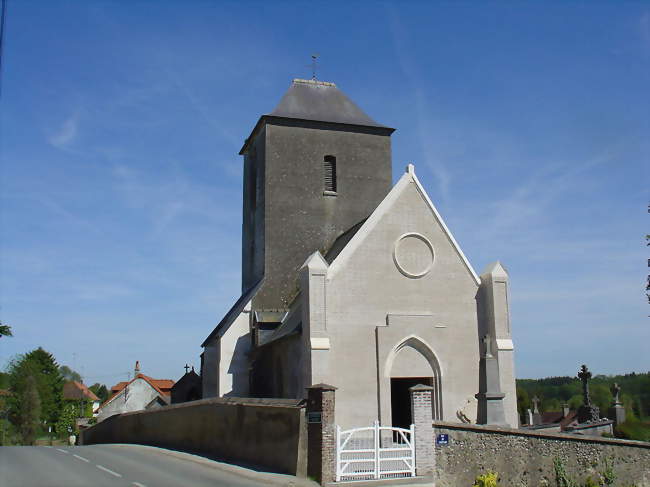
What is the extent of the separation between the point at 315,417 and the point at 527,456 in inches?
200

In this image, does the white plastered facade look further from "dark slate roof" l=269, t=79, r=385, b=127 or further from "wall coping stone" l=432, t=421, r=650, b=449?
"dark slate roof" l=269, t=79, r=385, b=127

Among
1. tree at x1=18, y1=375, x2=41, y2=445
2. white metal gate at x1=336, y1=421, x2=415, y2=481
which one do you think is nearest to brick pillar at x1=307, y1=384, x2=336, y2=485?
white metal gate at x1=336, y1=421, x2=415, y2=481

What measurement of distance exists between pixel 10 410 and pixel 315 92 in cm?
5227

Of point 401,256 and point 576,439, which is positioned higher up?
point 401,256

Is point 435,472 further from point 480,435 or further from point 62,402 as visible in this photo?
point 62,402

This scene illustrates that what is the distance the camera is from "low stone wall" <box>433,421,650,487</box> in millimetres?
14242

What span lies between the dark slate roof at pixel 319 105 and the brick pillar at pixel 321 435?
15.2 meters

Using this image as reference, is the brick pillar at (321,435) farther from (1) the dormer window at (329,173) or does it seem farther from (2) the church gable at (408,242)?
(1) the dormer window at (329,173)

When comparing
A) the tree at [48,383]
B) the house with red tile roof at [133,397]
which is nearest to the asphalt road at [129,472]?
the house with red tile roof at [133,397]

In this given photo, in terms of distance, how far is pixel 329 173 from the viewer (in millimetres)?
26609

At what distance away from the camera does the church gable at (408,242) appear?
66.7ft

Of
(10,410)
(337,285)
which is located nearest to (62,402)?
(10,410)

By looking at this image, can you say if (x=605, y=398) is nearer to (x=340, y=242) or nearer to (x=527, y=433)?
(x=340, y=242)

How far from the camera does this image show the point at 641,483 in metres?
16.0
